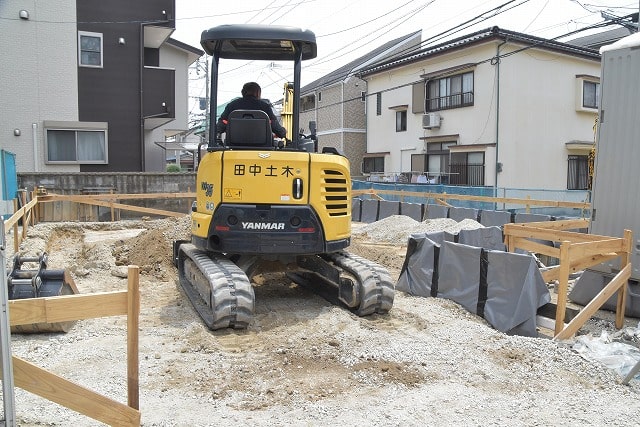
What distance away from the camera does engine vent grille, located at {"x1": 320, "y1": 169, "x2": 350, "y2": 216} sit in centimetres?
667

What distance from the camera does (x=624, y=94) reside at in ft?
25.2

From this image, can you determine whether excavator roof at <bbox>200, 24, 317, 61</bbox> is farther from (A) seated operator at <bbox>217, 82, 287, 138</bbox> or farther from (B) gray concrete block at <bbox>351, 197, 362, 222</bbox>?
(B) gray concrete block at <bbox>351, 197, 362, 222</bbox>

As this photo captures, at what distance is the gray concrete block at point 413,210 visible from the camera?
1736 centimetres

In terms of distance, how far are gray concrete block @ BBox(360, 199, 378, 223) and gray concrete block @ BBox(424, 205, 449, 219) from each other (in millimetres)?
2529

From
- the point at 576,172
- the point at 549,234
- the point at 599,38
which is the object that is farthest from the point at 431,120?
the point at 549,234

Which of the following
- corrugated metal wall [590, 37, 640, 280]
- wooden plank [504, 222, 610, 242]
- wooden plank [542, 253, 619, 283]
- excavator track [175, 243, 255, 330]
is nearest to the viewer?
excavator track [175, 243, 255, 330]

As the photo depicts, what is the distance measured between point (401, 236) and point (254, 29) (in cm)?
918

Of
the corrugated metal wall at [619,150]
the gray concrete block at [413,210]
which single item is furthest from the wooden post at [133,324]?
the gray concrete block at [413,210]

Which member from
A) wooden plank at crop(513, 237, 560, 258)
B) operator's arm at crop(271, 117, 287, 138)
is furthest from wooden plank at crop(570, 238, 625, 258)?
operator's arm at crop(271, 117, 287, 138)

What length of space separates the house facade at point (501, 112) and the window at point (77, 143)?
11.6 m

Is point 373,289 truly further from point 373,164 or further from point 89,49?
point 373,164

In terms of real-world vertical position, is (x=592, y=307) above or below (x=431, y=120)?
below

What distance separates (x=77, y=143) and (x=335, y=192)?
15.1 meters

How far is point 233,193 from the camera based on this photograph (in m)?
6.42
